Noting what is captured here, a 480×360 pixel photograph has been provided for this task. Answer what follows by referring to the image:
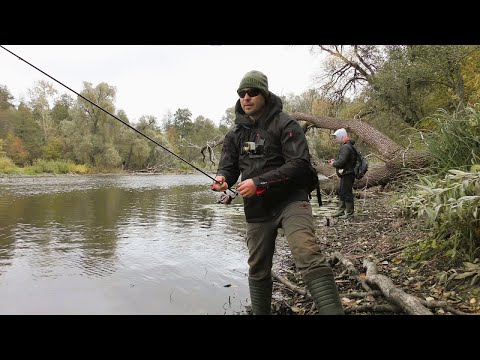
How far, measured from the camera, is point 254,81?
304 centimetres

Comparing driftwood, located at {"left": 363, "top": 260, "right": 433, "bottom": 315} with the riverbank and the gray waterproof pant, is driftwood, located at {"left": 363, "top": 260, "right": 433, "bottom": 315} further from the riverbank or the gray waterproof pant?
the gray waterproof pant

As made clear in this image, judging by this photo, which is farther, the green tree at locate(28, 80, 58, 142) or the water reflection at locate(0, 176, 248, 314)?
the green tree at locate(28, 80, 58, 142)

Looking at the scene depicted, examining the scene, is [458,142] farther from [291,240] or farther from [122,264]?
[122,264]

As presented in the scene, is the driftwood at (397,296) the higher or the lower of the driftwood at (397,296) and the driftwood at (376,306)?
the higher

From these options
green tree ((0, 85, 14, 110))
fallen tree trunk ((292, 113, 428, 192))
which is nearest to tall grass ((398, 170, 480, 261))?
fallen tree trunk ((292, 113, 428, 192))

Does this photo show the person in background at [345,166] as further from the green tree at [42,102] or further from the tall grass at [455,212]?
the green tree at [42,102]

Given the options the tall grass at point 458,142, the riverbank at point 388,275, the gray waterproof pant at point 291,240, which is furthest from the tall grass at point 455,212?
the gray waterproof pant at point 291,240

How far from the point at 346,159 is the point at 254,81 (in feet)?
19.3


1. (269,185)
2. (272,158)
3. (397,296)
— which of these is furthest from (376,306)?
(272,158)

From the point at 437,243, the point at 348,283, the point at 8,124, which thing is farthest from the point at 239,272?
the point at 8,124

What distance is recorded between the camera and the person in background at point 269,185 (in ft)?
8.97

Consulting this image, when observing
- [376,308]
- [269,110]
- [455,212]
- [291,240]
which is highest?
[269,110]

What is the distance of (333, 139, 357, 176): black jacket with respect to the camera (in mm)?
8398
